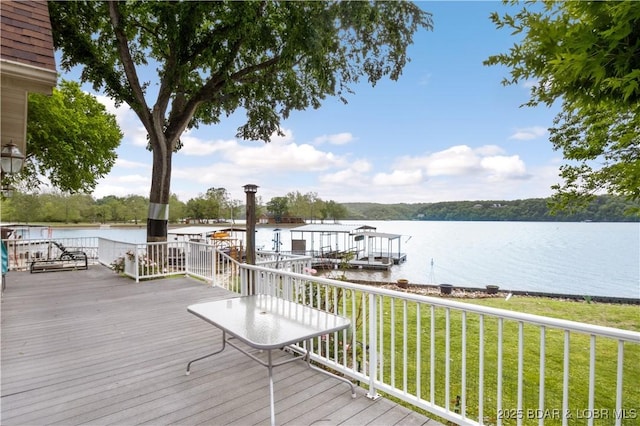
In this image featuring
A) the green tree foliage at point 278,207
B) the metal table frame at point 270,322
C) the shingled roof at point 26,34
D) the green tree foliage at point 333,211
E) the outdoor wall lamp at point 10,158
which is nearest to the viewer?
the metal table frame at point 270,322

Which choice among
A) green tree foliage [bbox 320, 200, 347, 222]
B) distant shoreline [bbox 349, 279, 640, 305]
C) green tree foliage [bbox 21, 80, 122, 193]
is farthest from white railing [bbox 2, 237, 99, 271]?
green tree foliage [bbox 320, 200, 347, 222]

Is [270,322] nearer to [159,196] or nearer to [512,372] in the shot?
[512,372]

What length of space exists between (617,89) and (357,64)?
363 inches

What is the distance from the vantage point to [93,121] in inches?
561

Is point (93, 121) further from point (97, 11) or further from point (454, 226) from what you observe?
point (454, 226)

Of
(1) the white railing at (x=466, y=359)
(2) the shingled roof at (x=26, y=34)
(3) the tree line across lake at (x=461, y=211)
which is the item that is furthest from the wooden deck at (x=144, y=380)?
(3) the tree line across lake at (x=461, y=211)

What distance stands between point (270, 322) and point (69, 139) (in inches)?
584

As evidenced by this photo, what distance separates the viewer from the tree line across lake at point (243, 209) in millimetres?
21653

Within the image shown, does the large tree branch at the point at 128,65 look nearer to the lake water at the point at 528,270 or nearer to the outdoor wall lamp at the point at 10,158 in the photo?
the outdoor wall lamp at the point at 10,158

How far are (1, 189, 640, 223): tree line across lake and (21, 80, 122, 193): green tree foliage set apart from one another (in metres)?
4.57

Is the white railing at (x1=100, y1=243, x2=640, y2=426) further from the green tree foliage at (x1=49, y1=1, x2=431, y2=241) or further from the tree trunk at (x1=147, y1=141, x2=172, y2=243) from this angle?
the green tree foliage at (x1=49, y1=1, x2=431, y2=241)

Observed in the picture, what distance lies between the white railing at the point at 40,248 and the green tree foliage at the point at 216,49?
384 cm

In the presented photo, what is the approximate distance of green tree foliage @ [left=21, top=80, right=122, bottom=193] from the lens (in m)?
12.4

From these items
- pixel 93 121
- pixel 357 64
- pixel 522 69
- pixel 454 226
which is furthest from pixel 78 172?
pixel 454 226
